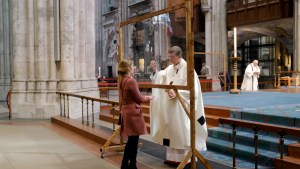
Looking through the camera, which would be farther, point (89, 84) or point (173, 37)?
point (173, 37)

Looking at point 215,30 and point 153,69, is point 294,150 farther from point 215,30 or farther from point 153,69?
point 215,30

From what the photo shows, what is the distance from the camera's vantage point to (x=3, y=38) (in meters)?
18.4

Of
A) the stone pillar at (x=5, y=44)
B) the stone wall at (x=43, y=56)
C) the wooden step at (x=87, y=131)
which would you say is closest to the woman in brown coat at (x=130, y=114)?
the wooden step at (x=87, y=131)

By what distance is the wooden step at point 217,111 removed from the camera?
730 cm

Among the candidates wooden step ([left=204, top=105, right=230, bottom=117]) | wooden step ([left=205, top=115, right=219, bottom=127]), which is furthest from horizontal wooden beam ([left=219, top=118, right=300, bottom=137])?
wooden step ([left=204, top=105, right=230, bottom=117])

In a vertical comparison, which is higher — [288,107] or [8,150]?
[288,107]

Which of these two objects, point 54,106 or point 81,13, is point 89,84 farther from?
point 81,13

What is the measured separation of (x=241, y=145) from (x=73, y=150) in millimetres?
3108

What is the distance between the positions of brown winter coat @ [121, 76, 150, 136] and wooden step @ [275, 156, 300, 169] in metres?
1.89

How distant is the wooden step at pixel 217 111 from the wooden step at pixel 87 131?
7.32 ft

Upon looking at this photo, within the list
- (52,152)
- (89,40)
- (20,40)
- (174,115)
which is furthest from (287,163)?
(20,40)

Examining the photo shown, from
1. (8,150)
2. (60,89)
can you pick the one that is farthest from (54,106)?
(8,150)

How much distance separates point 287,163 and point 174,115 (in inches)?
65.5

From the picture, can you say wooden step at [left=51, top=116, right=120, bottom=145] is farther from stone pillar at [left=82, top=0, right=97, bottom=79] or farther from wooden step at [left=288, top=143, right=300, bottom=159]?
wooden step at [left=288, top=143, right=300, bottom=159]
